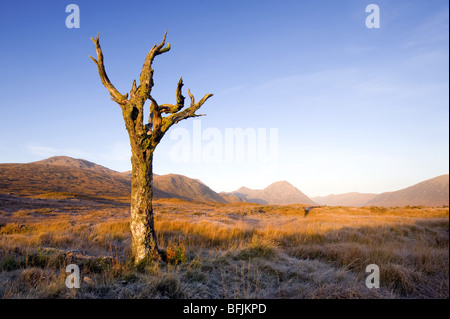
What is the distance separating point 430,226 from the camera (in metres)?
11.8

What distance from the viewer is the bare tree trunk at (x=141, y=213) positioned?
5445 millimetres

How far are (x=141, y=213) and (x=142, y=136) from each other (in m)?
1.95

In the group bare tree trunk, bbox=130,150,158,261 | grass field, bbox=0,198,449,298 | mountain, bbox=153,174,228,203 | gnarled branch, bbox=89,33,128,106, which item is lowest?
mountain, bbox=153,174,228,203

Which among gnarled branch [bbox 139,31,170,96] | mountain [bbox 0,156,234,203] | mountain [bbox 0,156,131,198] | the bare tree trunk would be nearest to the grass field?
the bare tree trunk

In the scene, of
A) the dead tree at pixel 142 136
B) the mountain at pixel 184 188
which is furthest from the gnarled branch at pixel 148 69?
the mountain at pixel 184 188

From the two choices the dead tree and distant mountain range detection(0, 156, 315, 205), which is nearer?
the dead tree

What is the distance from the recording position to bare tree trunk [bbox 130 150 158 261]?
5.45m

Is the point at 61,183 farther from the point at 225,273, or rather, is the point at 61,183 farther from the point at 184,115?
the point at 225,273

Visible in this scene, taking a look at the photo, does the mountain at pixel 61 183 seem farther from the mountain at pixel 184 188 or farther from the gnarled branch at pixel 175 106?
the gnarled branch at pixel 175 106

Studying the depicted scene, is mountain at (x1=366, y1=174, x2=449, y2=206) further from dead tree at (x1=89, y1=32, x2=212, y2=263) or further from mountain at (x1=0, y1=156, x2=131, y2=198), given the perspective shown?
mountain at (x1=0, y1=156, x2=131, y2=198)

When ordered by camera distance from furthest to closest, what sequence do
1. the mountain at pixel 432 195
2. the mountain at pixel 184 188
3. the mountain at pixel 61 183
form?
1. the mountain at pixel 184 188
2. the mountain at pixel 61 183
3. the mountain at pixel 432 195
